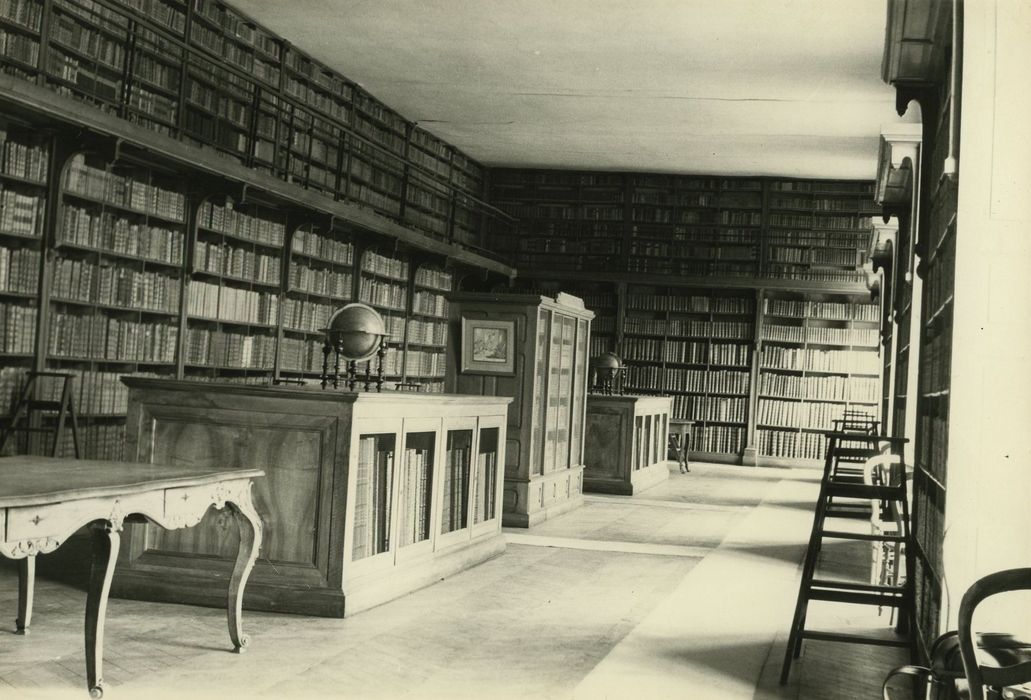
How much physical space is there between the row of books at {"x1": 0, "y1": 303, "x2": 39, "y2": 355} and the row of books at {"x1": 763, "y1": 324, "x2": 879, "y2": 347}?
10.0m

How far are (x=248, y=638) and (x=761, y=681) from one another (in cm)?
175

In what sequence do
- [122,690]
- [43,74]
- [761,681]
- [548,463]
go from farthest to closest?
[548,463]
[43,74]
[761,681]
[122,690]

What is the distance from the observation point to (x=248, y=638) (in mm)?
3637

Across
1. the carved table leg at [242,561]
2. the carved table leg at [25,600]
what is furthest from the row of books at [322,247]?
the carved table leg at [242,561]

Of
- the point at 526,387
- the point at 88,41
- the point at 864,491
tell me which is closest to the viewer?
the point at 864,491

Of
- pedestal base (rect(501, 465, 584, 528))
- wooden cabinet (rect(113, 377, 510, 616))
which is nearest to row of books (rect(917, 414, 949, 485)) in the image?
wooden cabinet (rect(113, 377, 510, 616))

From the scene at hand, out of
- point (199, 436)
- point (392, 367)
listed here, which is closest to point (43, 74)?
point (199, 436)

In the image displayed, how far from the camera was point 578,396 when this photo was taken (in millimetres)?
8820

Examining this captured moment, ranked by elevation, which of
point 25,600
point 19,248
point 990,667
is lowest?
point 25,600

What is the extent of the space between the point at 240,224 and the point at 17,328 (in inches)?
101

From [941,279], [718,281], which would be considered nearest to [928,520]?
[941,279]

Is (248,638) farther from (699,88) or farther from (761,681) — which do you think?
(699,88)

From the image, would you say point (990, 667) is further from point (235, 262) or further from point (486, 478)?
point (235, 262)

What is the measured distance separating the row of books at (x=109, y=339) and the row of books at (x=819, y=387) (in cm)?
873
